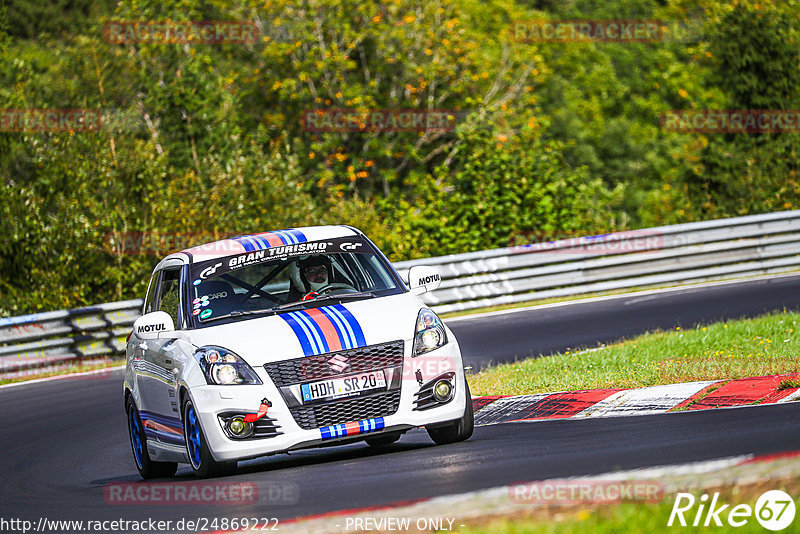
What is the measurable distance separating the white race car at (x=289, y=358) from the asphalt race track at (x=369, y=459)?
0.86 ft

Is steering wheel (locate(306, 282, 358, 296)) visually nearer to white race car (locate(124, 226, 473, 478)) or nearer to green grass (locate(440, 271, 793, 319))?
white race car (locate(124, 226, 473, 478))

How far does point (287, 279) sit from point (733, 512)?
492cm

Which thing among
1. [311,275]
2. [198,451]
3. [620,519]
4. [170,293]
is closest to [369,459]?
[198,451]

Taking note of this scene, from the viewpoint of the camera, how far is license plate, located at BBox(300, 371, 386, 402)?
793 centimetres

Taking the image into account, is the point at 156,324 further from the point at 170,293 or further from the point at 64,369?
the point at 64,369

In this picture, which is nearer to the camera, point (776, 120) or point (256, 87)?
point (776, 120)

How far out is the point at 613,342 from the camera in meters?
14.9

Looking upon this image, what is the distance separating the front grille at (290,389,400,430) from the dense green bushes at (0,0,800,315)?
1438 centimetres

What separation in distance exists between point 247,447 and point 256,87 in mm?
29608

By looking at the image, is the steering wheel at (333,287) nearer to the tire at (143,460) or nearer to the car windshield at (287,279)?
the car windshield at (287,279)

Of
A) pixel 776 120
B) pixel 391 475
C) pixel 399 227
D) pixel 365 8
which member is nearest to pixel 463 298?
pixel 399 227

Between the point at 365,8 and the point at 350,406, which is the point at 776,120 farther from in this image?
the point at 350,406

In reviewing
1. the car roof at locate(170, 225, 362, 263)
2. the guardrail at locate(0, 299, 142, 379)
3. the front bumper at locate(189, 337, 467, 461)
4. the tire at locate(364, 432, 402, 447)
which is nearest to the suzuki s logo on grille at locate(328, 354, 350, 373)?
the front bumper at locate(189, 337, 467, 461)

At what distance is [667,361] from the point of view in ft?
38.0
